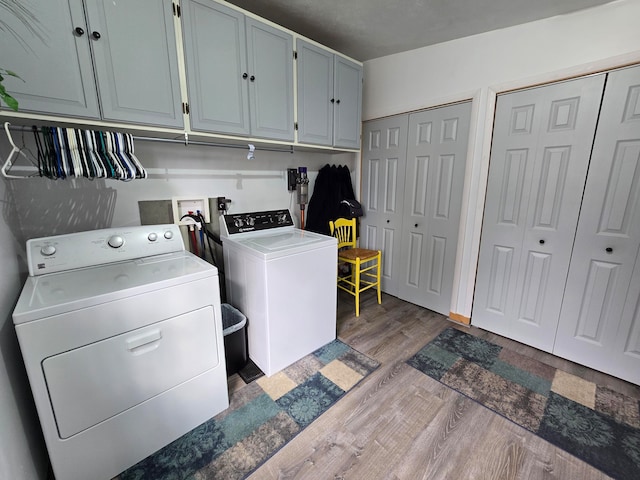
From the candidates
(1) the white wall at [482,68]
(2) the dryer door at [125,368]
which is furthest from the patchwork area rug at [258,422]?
(1) the white wall at [482,68]

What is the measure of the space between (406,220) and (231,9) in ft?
7.20

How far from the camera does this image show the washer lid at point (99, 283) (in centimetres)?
101

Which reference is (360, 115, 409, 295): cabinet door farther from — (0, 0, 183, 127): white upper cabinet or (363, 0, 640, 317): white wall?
(0, 0, 183, 127): white upper cabinet

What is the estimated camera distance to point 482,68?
2.13 metres

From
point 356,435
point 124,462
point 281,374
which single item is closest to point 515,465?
point 356,435

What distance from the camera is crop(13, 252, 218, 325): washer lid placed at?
3.31 feet

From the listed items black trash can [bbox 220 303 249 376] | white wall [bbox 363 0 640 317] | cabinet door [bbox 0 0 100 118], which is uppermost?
white wall [bbox 363 0 640 317]

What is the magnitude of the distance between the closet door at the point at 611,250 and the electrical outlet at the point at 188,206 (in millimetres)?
2718

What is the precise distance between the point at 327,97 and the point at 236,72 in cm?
81

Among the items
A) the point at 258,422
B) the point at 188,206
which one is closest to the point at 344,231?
the point at 188,206

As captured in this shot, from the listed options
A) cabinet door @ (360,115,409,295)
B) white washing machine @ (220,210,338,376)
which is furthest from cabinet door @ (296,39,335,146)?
white washing machine @ (220,210,338,376)

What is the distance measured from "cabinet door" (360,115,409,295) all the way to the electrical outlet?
5.72 feet

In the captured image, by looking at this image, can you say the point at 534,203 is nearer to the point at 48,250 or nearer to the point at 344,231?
the point at 344,231

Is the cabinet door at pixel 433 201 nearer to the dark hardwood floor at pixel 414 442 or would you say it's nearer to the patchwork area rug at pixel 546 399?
the patchwork area rug at pixel 546 399
